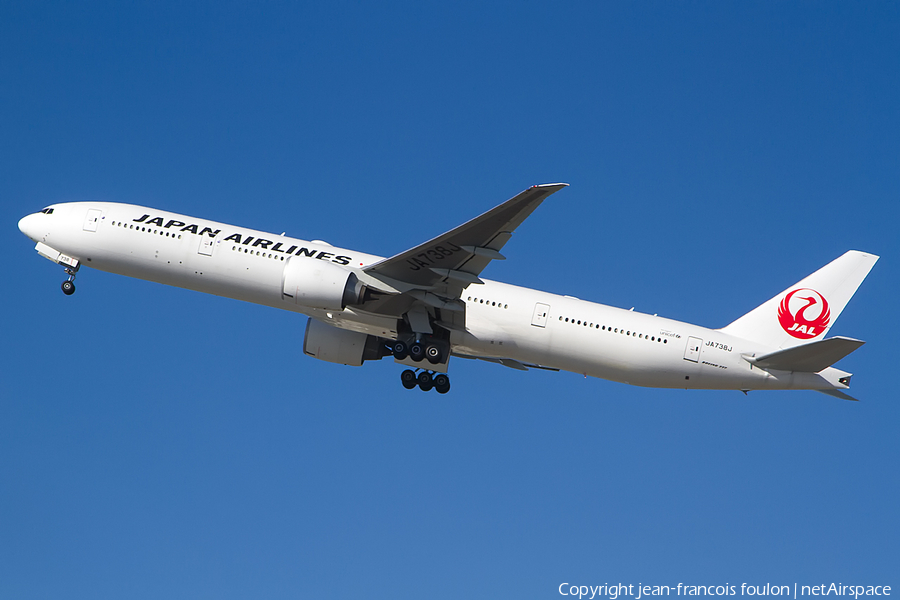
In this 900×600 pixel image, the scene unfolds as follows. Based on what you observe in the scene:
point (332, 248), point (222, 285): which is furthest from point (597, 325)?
point (222, 285)

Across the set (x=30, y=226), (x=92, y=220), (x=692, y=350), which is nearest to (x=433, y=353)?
(x=692, y=350)

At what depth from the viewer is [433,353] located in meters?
27.9

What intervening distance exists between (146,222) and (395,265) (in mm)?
8785

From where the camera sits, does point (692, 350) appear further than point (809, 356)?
Yes

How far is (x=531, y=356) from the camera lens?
1089 inches

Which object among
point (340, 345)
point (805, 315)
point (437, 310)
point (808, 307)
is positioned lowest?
point (340, 345)

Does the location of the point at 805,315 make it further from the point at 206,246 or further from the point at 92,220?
the point at 92,220

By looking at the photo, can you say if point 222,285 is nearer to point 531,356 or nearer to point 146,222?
point 146,222

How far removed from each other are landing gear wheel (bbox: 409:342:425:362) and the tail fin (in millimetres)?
10364

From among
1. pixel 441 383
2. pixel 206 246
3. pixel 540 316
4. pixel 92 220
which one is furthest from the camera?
pixel 441 383

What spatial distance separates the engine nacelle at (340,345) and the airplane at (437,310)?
97 cm

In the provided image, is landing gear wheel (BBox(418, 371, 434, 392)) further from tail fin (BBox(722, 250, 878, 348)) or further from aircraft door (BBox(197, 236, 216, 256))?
tail fin (BBox(722, 250, 878, 348))

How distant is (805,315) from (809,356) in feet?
11.7

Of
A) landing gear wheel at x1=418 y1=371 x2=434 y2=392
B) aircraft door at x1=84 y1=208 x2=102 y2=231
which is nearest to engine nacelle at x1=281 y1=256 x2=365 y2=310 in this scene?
landing gear wheel at x1=418 y1=371 x2=434 y2=392
